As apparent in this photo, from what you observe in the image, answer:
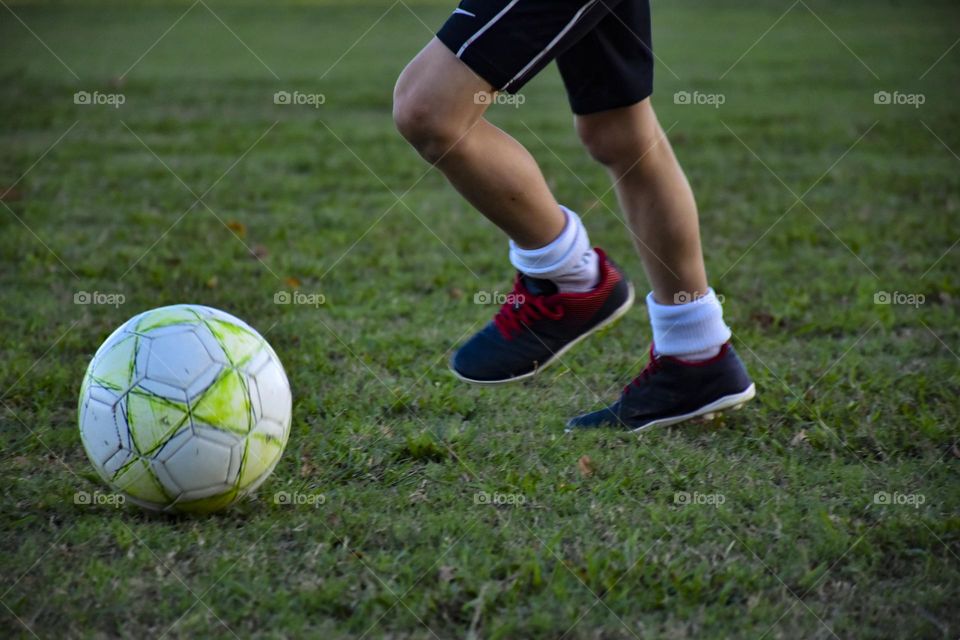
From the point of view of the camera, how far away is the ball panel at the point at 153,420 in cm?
263

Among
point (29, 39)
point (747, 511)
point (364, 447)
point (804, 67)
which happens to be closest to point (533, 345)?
point (364, 447)

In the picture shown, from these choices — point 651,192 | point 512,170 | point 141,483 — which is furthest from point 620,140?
point 141,483

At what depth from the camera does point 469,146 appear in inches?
116

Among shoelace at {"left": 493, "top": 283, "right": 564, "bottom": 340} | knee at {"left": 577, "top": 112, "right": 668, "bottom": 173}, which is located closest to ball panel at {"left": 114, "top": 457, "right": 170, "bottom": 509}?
shoelace at {"left": 493, "top": 283, "right": 564, "bottom": 340}

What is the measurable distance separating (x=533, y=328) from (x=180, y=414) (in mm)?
1202

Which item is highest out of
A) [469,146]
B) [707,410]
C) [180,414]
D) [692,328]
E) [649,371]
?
[469,146]

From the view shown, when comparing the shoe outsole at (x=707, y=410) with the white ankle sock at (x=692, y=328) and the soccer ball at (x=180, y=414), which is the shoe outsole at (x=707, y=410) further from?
the soccer ball at (x=180, y=414)

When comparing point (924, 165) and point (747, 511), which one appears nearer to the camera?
point (747, 511)

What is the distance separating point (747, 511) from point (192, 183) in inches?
202

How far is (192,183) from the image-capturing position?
6953 mm

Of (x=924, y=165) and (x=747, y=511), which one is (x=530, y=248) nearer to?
(x=747, y=511)

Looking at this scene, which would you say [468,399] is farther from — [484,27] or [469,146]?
[484,27]

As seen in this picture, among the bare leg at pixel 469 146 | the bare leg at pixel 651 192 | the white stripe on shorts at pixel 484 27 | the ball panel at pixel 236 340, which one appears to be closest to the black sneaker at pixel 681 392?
the bare leg at pixel 651 192

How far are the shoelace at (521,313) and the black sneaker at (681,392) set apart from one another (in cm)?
36
